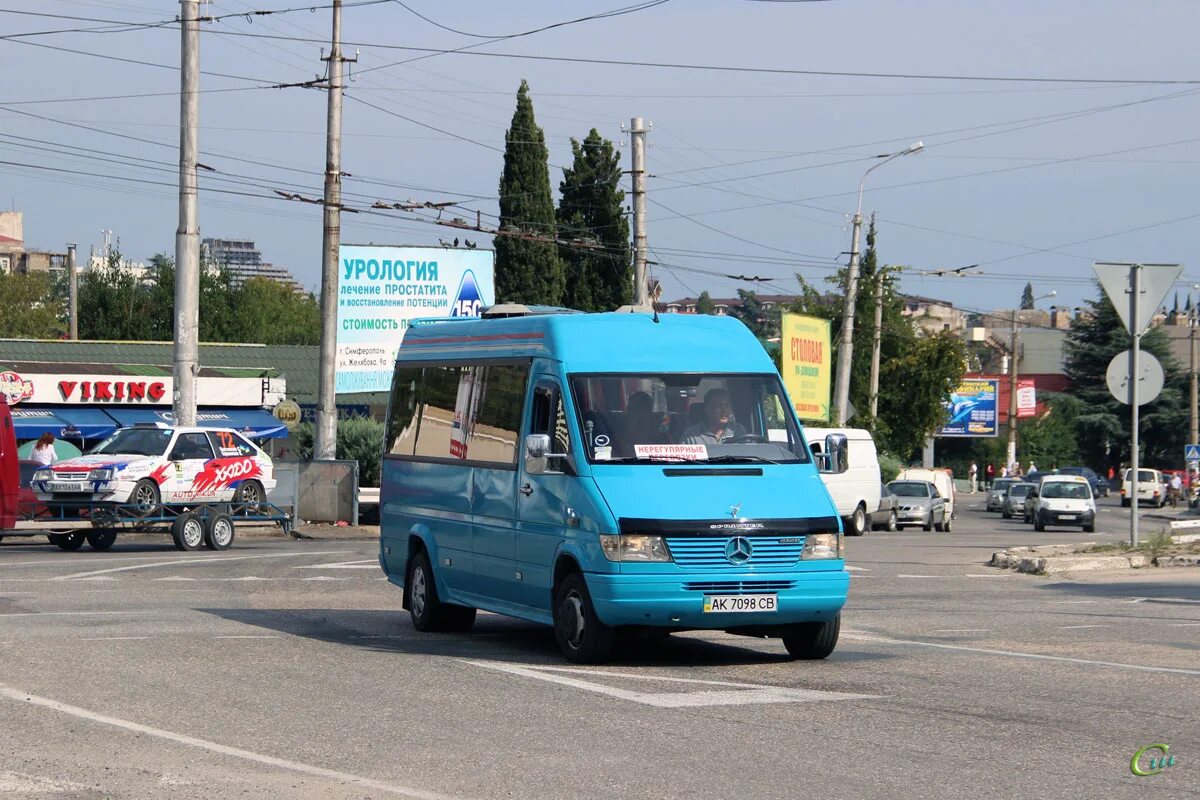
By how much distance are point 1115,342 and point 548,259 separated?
49785mm

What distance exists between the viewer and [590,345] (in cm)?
1302

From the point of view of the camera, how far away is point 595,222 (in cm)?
6650

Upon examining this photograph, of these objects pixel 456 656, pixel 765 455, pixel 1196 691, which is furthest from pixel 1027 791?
pixel 456 656

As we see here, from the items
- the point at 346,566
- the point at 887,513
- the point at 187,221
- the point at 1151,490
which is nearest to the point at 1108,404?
the point at 1151,490

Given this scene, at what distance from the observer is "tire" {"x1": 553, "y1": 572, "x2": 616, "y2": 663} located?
12.0 meters

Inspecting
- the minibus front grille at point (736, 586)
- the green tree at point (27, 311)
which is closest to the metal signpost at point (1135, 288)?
the minibus front grille at point (736, 586)

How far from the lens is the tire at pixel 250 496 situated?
1165 inches

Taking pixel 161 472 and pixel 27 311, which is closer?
pixel 161 472

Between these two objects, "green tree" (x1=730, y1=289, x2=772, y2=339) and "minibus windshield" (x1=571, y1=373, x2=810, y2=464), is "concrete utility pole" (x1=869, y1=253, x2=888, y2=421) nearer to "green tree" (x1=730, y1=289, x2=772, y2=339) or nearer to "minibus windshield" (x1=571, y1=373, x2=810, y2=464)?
"green tree" (x1=730, y1=289, x2=772, y2=339)

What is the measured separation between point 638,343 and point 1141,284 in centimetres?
1268

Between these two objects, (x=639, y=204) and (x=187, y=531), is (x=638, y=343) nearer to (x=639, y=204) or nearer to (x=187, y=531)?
(x=187, y=531)

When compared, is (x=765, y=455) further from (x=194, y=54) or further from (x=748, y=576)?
(x=194, y=54)

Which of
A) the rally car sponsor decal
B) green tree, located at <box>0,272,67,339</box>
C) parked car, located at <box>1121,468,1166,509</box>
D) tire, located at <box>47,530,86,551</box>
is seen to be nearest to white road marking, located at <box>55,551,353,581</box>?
the rally car sponsor decal

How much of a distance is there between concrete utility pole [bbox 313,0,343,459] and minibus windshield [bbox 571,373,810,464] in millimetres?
24071
